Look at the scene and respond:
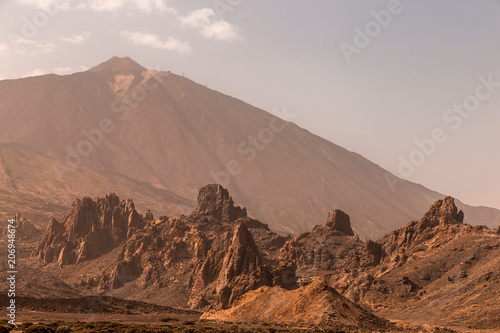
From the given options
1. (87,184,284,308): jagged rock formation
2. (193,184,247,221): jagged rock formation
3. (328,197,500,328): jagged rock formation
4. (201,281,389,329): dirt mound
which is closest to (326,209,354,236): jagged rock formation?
(87,184,284,308): jagged rock formation

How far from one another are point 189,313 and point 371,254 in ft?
169

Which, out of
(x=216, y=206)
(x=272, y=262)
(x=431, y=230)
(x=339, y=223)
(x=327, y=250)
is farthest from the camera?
(x=216, y=206)

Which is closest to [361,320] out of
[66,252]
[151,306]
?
[151,306]

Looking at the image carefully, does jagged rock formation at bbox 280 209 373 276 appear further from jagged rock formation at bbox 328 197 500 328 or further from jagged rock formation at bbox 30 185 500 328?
jagged rock formation at bbox 328 197 500 328

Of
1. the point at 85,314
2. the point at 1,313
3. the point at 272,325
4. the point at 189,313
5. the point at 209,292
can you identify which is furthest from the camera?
the point at 209,292

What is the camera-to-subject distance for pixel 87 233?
19225cm

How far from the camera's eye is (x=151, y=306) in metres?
126

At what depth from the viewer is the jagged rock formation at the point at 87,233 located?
18462 cm

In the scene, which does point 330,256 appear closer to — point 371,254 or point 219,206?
point 371,254

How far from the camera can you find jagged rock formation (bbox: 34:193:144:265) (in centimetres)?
18462

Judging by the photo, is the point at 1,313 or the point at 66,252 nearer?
the point at 1,313

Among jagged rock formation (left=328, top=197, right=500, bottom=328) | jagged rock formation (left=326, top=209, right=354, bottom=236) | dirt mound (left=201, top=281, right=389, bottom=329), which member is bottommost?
dirt mound (left=201, top=281, right=389, bottom=329)

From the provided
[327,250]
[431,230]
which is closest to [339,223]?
[327,250]

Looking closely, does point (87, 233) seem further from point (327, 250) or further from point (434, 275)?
point (434, 275)
